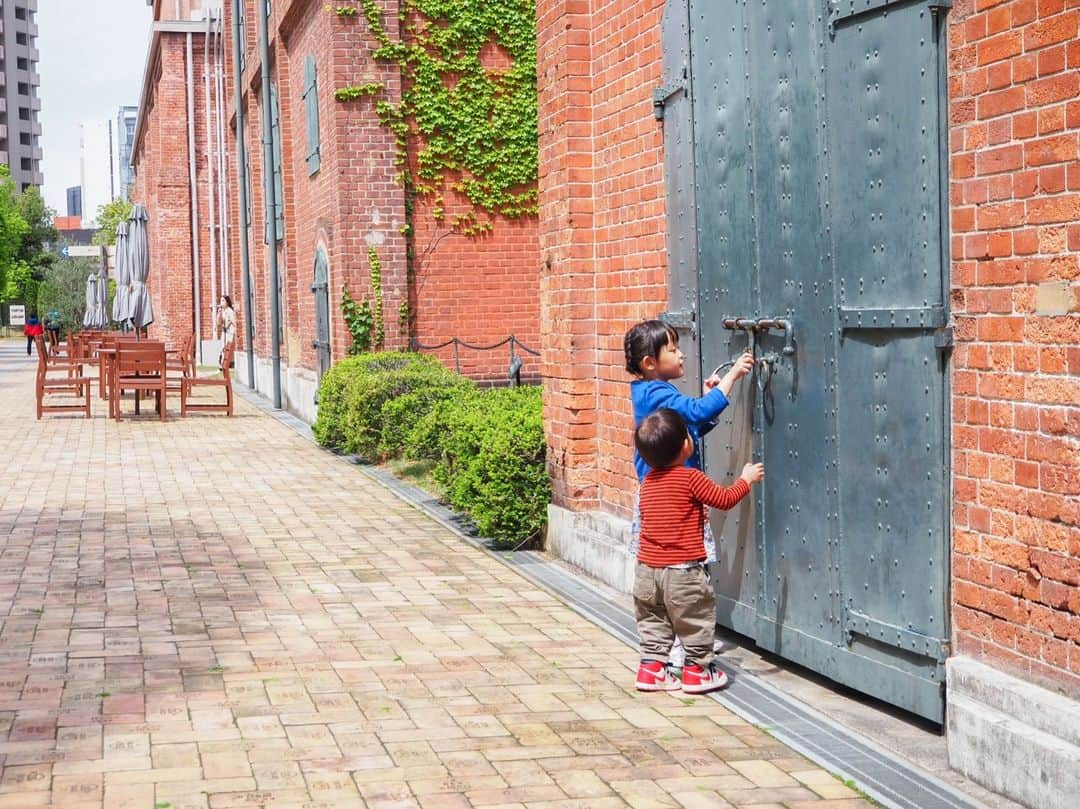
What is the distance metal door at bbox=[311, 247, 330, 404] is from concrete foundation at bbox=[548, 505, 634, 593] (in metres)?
10.1

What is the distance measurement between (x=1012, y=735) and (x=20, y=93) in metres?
139

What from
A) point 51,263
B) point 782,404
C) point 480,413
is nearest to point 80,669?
point 782,404

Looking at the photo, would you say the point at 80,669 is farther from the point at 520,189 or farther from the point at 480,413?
the point at 520,189

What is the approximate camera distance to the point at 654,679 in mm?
5930

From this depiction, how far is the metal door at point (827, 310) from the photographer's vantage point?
5.08 metres

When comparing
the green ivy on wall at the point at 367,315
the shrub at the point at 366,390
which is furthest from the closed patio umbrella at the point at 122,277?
the shrub at the point at 366,390

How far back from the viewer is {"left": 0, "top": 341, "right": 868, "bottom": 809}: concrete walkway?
471 cm

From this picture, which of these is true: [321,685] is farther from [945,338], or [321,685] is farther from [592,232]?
[592,232]

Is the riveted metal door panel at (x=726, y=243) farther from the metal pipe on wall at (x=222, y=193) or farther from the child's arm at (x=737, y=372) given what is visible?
the metal pipe on wall at (x=222, y=193)

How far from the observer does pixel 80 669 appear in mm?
6285

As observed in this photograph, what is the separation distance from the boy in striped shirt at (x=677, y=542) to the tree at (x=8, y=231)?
3502 inches

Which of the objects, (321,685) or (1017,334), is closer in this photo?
(1017,334)

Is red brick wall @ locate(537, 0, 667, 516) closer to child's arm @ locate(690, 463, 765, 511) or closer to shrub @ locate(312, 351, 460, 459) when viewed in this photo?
child's arm @ locate(690, 463, 765, 511)

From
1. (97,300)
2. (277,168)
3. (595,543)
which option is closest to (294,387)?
(277,168)
